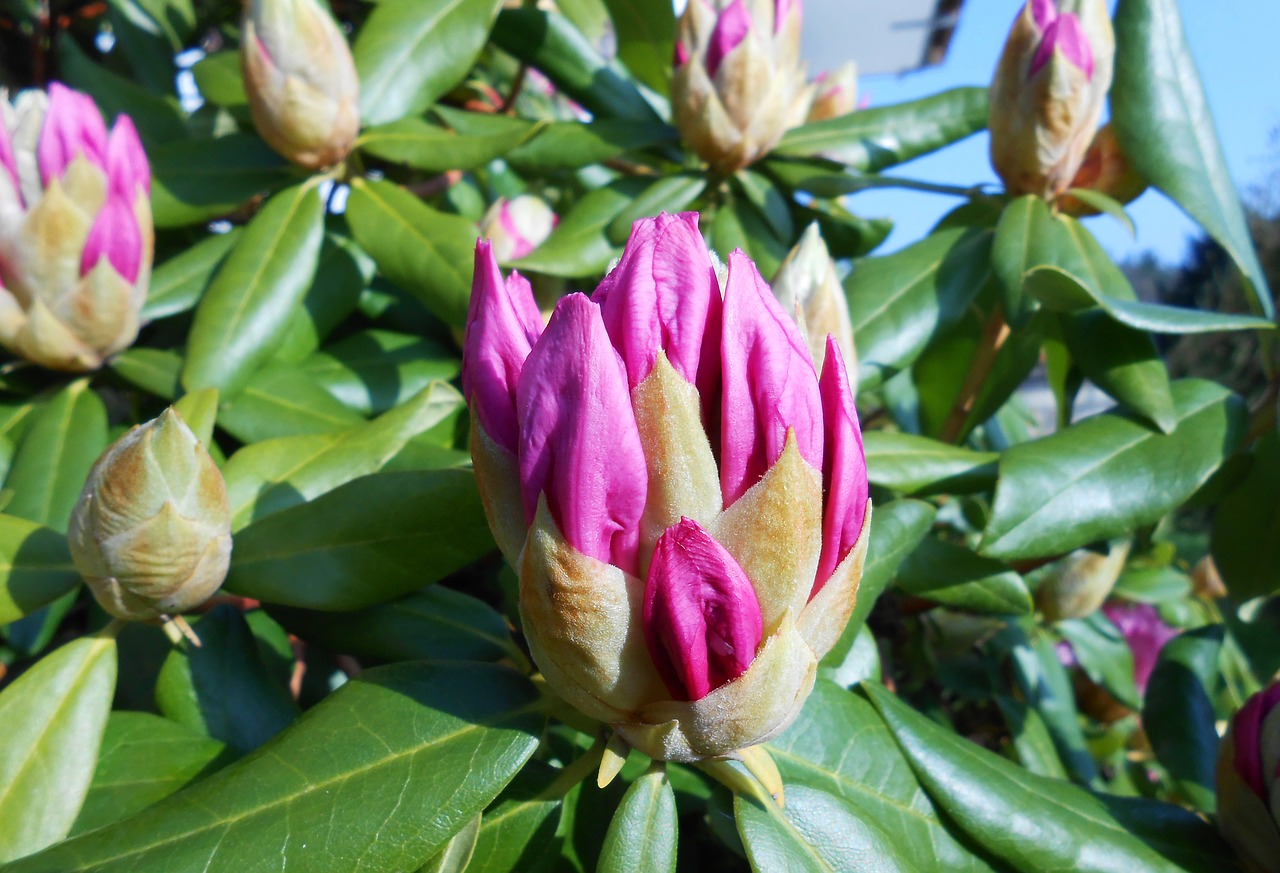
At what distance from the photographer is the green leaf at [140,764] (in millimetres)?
778

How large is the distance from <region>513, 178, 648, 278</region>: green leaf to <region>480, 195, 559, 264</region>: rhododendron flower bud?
100mm

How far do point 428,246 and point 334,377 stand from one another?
0.26 m

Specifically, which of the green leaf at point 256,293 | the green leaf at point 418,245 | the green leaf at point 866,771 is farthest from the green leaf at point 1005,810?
the green leaf at point 256,293

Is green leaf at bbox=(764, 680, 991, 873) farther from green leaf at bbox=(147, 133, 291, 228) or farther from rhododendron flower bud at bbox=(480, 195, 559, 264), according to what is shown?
green leaf at bbox=(147, 133, 291, 228)

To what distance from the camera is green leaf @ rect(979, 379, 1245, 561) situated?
0.98 m

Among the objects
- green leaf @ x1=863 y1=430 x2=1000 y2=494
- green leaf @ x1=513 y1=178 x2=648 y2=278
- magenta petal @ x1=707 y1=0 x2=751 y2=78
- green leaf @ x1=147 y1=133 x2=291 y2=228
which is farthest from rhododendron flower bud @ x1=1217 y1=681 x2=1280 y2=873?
green leaf @ x1=147 y1=133 x2=291 y2=228

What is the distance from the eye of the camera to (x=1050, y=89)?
116cm

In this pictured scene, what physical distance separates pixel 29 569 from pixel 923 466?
2.89 feet

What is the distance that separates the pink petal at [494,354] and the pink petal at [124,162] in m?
0.70

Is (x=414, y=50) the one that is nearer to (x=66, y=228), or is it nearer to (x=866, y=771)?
(x=66, y=228)

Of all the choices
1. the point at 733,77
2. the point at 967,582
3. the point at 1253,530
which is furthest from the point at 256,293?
the point at 1253,530

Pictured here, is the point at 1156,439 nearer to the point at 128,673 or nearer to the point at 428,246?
the point at 428,246

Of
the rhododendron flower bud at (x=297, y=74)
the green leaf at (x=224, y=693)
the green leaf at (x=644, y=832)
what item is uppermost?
the rhododendron flower bud at (x=297, y=74)

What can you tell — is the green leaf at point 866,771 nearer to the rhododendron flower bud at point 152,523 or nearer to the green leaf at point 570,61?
the rhododendron flower bud at point 152,523
